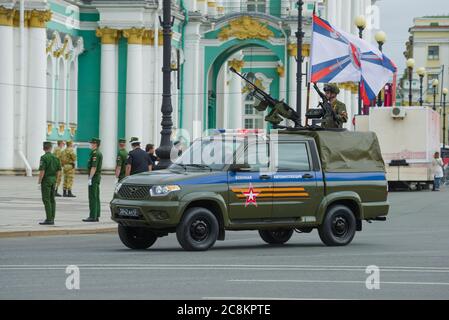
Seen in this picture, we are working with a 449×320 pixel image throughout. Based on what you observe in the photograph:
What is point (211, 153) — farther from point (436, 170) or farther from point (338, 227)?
point (436, 170)

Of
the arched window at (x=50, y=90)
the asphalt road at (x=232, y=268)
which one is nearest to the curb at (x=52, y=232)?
the asphalt road at (x=232, y=268)

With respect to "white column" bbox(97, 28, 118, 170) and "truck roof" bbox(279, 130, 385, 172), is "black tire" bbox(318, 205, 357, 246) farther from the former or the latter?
"white column" bbox(97, 28, 118, 170)

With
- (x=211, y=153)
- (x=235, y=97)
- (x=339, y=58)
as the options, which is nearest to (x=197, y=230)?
(x=211, y=153)

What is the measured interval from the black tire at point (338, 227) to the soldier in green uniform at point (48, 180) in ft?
21.6

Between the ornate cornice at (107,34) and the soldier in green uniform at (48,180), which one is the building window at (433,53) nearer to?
the ornate cornice at (107,34)

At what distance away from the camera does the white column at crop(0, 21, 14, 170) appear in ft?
179

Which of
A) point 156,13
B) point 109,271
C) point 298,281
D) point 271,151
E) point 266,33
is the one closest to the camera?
point 298,281

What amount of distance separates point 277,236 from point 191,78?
50628mm

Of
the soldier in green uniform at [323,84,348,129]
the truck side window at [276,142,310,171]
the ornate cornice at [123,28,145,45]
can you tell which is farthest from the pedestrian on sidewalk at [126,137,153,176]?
the ornate cornice at [123,28,145,45]

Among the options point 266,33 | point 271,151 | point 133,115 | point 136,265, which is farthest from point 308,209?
point 266,33

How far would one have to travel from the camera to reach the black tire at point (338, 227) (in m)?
22.6

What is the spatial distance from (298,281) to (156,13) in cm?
4862
